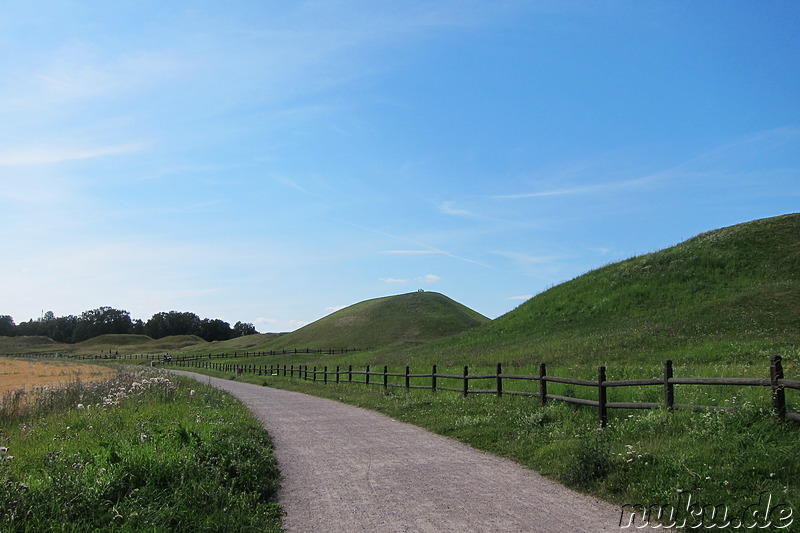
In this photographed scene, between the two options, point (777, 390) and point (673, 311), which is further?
point (673, 311)

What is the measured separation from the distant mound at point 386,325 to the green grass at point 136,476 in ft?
267

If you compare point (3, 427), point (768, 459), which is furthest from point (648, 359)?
point (3, 427)

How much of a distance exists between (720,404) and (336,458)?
24.6 ft

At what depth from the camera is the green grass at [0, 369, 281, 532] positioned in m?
5.98

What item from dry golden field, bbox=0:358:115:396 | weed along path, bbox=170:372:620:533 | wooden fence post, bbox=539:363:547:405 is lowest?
dry golden field, bbox=0:358:115:396

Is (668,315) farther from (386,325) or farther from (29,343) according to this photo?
(29,343)

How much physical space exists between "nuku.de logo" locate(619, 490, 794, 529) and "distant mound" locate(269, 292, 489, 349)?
3366 inches

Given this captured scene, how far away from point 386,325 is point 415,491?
103801mm

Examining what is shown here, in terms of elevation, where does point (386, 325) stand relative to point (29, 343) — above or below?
above

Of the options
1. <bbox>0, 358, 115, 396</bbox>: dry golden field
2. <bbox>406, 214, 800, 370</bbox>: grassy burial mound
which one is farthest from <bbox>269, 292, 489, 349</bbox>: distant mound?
<bbox>0, 358, 115, 396</bbox>: dry golden field

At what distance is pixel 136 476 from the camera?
7363 mm

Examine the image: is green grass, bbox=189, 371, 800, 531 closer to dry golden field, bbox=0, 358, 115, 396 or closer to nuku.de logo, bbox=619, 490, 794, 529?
nuku.de logo, bbox=619, 490, 794, 529

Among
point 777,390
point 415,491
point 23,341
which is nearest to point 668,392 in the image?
point 777,390

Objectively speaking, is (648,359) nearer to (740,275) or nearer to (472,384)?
(472,384)
